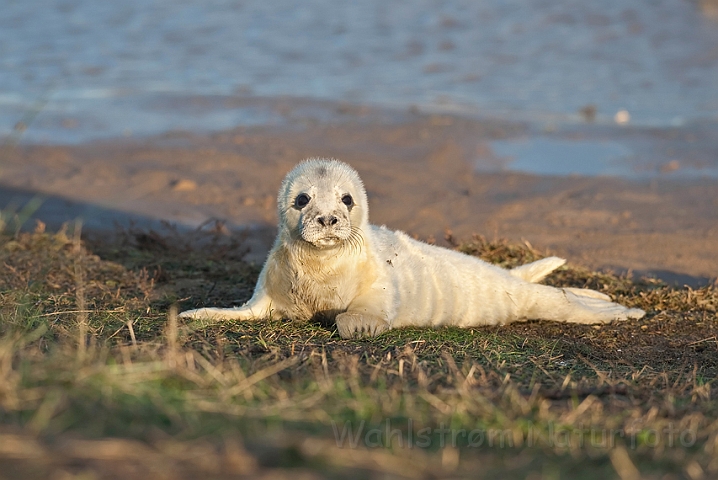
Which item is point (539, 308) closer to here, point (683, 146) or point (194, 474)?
point (194, 474)

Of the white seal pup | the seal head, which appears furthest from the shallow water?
the seal head

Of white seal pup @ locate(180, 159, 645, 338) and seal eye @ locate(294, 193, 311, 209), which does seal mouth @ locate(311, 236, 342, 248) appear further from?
seal eye @ locate(294, 193, 311, 209)

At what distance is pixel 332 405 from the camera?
288cm

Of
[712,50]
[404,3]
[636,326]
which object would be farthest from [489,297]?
[404,3]

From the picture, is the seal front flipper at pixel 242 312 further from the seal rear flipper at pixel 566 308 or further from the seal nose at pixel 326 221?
the seal rear flipper at pixel 566 308

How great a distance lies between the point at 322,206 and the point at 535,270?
1.90m

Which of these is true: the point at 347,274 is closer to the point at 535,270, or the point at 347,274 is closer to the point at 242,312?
the point at 242,312

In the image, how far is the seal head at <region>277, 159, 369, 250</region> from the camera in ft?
15.8

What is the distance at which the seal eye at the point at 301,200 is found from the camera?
4.99 metres

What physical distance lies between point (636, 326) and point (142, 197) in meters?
5.67

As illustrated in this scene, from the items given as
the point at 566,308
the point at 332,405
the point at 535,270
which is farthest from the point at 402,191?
the point at 332,405

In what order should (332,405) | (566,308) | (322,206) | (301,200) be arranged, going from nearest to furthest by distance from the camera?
(332,405) → (322,206) → (301,200) → (566,308)

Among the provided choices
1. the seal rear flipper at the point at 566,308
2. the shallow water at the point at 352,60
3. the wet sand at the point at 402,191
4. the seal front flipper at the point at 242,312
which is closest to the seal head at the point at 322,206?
the seal front flipper at the point at 242,312

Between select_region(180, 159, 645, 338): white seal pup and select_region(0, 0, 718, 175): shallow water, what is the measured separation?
5.49 m
